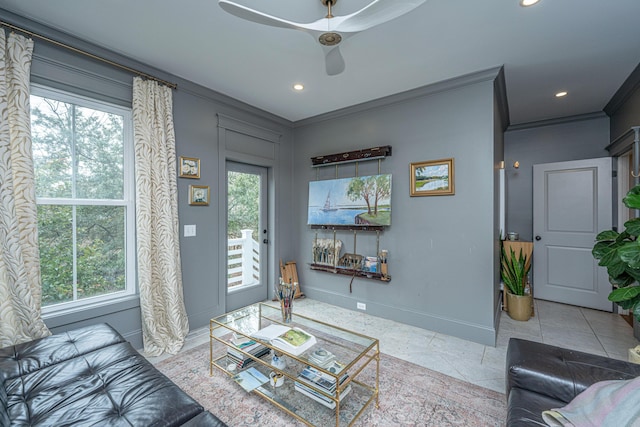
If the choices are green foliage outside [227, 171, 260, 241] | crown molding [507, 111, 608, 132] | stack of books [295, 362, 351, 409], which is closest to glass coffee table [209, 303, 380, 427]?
stack of books [295, 362, 351, 409]

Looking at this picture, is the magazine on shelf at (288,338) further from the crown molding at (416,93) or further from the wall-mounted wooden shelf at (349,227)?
the crown molding at (416,93)

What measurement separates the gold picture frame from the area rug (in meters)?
1.78

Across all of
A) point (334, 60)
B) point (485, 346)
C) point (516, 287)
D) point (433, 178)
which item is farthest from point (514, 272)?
point (334, 60)

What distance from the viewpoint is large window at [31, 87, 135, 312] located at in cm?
215

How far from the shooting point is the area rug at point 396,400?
5.66 ft

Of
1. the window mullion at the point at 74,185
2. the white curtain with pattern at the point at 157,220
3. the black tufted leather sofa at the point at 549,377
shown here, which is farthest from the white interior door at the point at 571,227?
the window mullion at the point at 74,185

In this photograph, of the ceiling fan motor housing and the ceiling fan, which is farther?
the ceiling fan motor housing

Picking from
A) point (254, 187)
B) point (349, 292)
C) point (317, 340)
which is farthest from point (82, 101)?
point (349, 292)

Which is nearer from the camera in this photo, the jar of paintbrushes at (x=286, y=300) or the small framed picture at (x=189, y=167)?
the jar of paintbrushes at (x=286, y=300)

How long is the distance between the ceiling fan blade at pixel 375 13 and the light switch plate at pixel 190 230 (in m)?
2.42

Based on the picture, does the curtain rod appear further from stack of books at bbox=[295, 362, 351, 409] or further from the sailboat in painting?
stack of books at bbox=[295, 362, 351, 409]

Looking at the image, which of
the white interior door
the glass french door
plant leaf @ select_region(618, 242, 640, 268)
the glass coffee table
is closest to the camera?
plant leaf @ select_region(618, 242, 640, 268)

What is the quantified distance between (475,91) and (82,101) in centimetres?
368

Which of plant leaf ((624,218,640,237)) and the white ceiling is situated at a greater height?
the white ceiling
